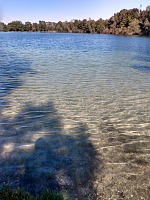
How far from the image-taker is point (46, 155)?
7.56 m

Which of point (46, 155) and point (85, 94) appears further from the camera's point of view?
point (85, 94)

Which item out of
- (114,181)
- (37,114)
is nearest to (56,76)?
(37,114)

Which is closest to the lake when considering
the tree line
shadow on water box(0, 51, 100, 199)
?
shadow on water box(0, 51, 100, 199)

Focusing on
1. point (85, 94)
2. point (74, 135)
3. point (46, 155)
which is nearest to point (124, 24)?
point (85, 94)

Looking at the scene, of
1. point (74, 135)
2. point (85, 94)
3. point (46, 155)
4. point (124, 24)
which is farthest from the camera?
point (124, 24)

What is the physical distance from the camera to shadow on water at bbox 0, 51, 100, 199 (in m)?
6.15

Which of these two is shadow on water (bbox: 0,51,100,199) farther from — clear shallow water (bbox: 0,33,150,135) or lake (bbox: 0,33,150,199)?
clear shallow water (bbox: 0,33,150,135)

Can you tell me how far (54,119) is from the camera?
412 inches

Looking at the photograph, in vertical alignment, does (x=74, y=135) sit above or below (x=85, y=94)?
below

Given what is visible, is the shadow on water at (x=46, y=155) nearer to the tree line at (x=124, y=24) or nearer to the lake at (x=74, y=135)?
the lake at (x=74, y=135)

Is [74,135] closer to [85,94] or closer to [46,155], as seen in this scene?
[46,155]

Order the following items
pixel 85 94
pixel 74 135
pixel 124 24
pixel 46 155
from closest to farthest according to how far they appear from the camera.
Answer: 1. pixel 46 155
2. pixel 74 135
3. pixel 85 94
4. pixel 124 24

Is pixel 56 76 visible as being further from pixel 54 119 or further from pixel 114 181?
pixel 114 181

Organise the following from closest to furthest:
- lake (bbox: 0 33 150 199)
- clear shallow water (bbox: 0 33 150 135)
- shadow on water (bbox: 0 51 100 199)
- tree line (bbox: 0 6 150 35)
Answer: shadow on water (bbox: 0 51 100 199)
lake (bbox: 0 33 150 199)
clear shallow water (bbox: 0 33 150 135)
tree line (bbox: 0 6 150 35)
